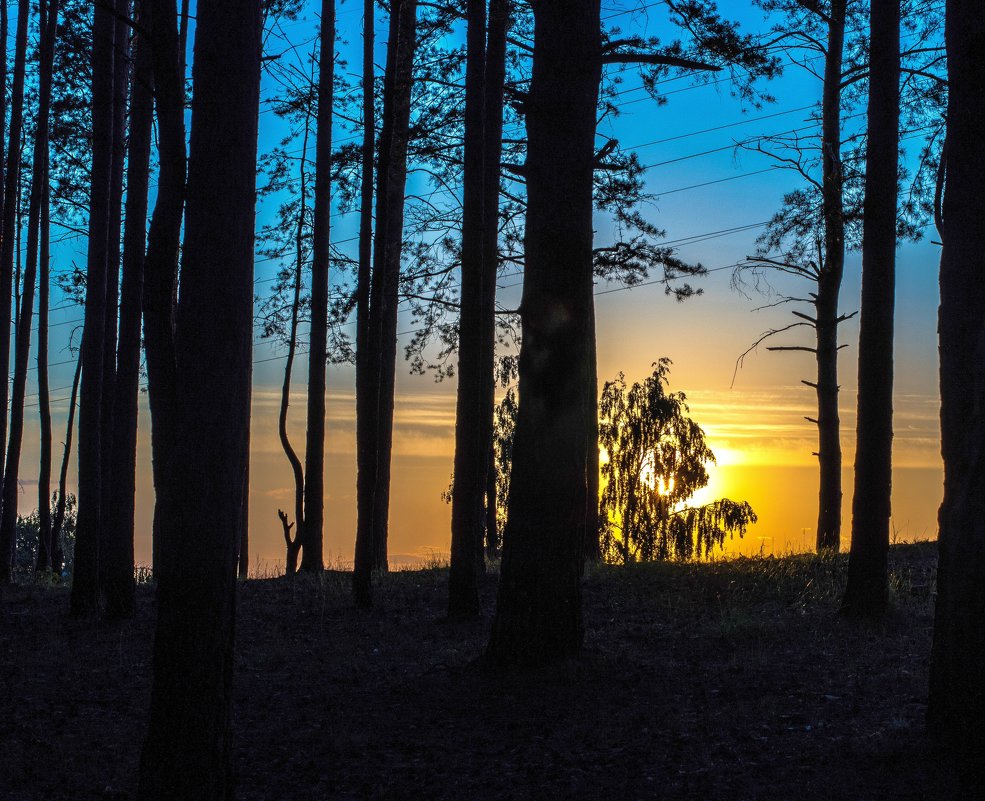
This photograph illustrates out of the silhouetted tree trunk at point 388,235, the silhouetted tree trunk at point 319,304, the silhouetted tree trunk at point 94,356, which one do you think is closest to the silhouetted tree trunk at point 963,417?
the silhouetted tree trunk at point 388,235

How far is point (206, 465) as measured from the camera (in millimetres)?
4891

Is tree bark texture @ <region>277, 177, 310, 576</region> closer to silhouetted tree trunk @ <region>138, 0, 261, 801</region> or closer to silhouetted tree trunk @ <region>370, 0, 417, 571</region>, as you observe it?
silhouetted tree trunk @ <region>370, 0, 417, 571</region>

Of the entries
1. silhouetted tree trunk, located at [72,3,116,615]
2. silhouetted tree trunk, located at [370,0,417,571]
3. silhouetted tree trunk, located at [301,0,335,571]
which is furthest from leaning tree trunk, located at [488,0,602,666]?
silhouetted tree trunk, located at [301,0,335,571]

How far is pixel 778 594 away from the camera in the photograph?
1227cm

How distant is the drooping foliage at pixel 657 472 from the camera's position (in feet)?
88.8

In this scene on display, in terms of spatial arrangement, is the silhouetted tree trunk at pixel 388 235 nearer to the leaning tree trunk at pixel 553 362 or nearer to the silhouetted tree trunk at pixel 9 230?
the leaning tree trunk at pixel 553 362

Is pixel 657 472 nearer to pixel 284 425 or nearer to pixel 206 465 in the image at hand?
pixel 284 425

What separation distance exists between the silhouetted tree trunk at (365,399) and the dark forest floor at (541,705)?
0.66m

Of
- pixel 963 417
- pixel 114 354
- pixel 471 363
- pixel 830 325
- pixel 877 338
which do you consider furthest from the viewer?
pixel 830 325

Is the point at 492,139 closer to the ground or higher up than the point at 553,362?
higher up

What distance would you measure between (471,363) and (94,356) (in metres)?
5.25

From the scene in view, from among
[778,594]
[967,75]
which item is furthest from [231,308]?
[778,594]

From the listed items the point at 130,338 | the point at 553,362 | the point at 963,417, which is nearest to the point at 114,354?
the point at 130,338

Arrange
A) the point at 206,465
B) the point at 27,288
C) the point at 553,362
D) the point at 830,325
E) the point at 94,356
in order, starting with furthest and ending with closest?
1. the point at 27,288
2. the point at 830,325
3. the point at 94,356
4. the point at 553,362
5. the point at 206,465
